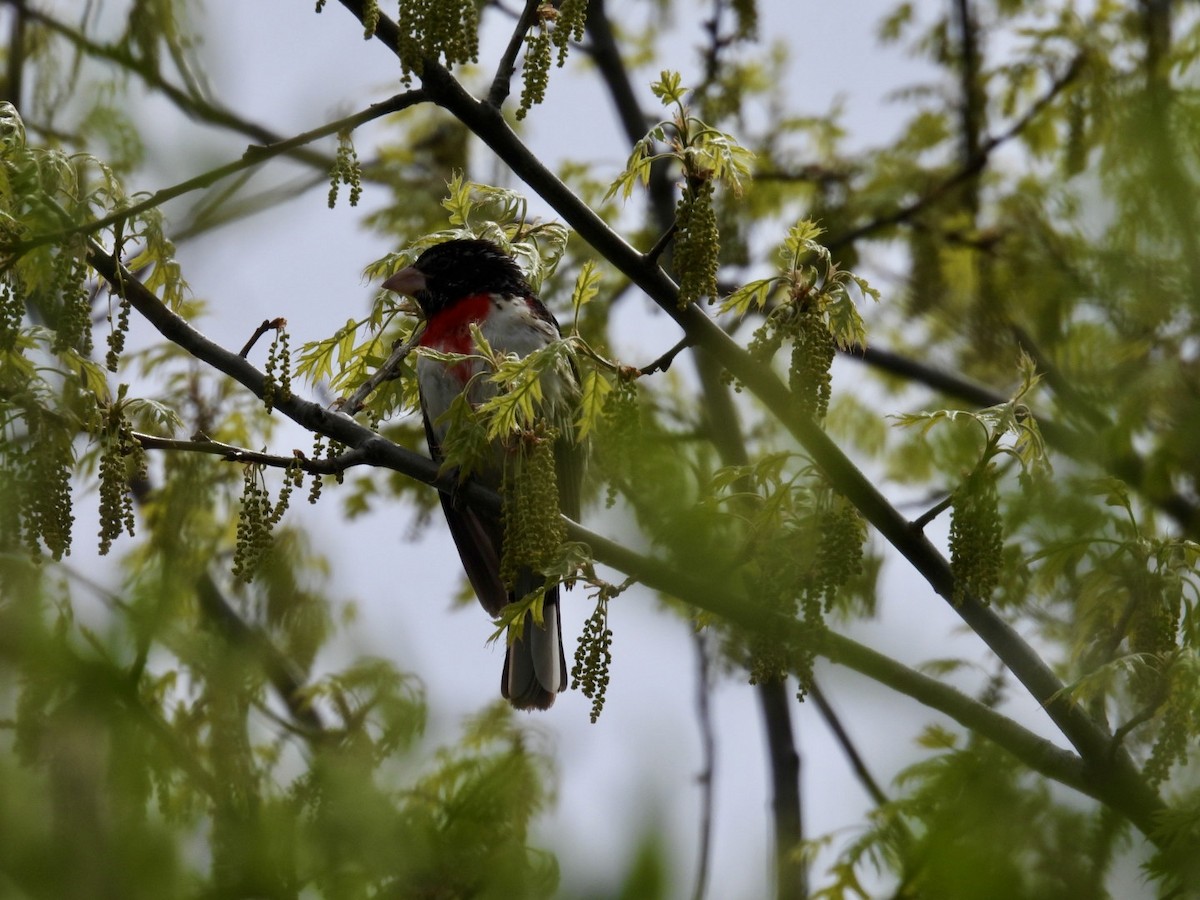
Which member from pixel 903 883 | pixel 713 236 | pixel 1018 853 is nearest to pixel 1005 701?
pixel 713 236

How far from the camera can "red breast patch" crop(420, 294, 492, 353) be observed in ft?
16.5

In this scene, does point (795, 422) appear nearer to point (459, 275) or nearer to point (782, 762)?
point (459, 275)

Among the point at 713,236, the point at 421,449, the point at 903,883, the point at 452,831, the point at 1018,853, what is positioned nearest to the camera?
the point at 1018,853

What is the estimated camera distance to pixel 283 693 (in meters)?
5.92

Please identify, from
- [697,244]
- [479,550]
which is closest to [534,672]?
[479,550]

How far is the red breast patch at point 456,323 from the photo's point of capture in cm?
Answer: 504

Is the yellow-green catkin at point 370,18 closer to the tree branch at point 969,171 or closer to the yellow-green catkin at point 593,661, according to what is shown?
the yellow-green catkin at point 593,661

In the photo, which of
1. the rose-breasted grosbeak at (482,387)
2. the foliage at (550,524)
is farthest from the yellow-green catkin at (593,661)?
the rose-breasted grosbeak at (482,387)

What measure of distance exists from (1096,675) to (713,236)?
51.1 inches

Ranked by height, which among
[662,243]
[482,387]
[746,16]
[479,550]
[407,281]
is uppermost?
[746,16]

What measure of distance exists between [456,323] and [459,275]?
0.38 m

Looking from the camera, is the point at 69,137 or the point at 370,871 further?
the point at 69,137

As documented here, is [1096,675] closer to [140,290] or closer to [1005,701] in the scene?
[1005,701]

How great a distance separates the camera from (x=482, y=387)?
16.0 feet
